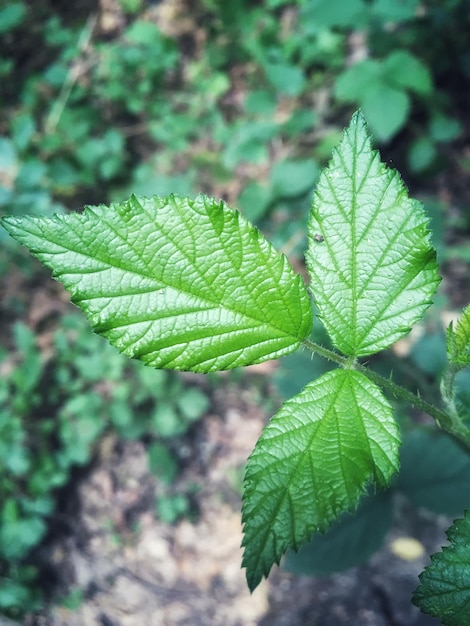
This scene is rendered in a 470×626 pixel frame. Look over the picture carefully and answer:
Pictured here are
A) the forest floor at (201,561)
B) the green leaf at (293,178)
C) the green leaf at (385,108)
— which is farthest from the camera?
the green leaf at (293,178)

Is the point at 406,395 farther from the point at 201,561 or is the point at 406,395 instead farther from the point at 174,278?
the point at 201,561

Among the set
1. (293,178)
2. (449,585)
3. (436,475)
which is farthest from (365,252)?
(293,178)

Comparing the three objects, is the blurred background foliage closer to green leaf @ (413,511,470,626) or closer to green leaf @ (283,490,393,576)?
green leaf @ (283,490,393,576)

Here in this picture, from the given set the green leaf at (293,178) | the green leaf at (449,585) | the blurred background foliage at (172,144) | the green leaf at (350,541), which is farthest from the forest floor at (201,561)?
the green leaf at (449,585)

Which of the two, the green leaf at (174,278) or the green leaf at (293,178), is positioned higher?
the green leaf at (293,178)

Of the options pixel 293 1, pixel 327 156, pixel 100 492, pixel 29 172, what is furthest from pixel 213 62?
pixel 100 492

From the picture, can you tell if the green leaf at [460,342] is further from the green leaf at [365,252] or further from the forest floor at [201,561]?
the forest floor at [201,561]
